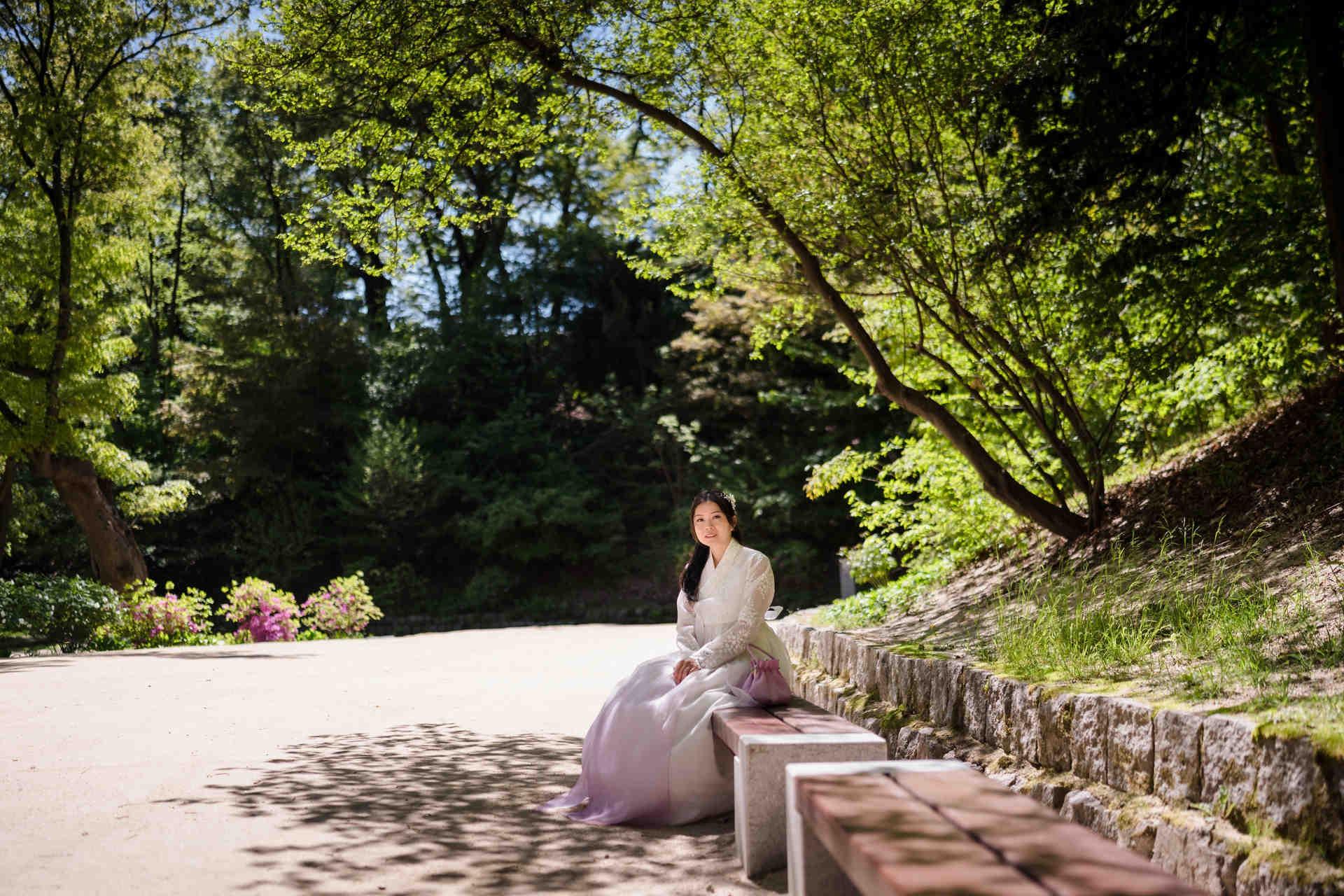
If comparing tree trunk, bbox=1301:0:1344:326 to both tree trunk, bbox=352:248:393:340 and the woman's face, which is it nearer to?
the woman's face

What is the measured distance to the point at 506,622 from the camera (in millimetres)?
24781

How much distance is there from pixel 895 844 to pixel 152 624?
1557cm

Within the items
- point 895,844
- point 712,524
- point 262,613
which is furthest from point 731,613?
point 262,613

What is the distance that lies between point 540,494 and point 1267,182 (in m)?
19.0

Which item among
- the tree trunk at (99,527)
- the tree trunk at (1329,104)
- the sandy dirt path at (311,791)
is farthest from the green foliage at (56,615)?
the tree trunk at (1329,104)

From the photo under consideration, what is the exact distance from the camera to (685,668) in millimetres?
5262

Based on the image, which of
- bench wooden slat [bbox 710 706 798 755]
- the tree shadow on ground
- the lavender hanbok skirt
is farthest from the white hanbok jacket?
the tree shadow on ground

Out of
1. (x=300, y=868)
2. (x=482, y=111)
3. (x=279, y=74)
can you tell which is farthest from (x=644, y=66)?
(x=300, y=868)

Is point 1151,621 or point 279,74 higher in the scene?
point 279,74

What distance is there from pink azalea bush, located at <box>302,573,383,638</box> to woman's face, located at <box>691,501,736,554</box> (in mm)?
13363

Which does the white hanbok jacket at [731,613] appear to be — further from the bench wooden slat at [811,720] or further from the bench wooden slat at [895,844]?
the bench wooden slat at [895,844]

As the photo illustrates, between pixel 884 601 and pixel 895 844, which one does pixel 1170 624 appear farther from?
pixel 884 601

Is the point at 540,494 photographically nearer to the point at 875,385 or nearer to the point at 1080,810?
the point at 875,385

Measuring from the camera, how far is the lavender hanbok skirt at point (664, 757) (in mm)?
4992
